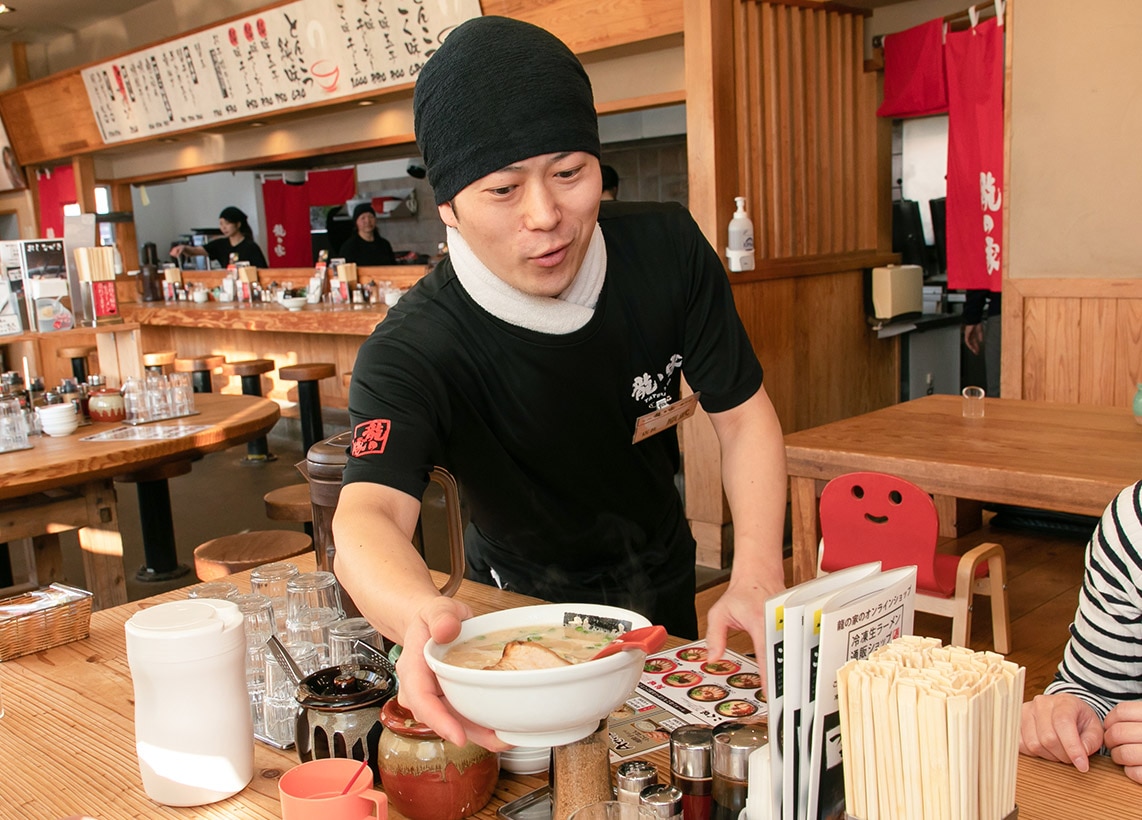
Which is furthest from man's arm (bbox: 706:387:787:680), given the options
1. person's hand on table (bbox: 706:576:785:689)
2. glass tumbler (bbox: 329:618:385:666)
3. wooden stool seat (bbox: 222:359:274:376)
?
wooden stool seat (bbox: 222:359:274:376)

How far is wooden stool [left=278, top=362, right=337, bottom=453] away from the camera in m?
7.01

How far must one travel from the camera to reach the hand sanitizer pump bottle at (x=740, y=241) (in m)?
4.60

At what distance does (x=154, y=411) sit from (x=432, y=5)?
3.03 m

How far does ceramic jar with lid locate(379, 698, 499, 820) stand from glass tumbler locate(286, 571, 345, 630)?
1.34 ft

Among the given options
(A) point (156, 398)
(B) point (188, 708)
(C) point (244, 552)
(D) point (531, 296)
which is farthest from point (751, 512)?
(A) point (156, 398)

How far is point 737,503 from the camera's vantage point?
1.59 meters

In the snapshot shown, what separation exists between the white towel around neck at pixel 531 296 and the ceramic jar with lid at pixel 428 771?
0.66 m

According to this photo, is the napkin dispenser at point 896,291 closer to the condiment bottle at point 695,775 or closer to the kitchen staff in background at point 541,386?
the kitchen staff in background at point 541,386

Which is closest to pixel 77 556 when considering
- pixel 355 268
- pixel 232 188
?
pixel 355 268

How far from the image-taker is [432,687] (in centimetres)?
99

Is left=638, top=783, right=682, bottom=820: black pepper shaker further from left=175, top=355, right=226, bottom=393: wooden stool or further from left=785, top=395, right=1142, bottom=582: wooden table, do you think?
left=175, top=355, right=226, bottom=393: wooden stool

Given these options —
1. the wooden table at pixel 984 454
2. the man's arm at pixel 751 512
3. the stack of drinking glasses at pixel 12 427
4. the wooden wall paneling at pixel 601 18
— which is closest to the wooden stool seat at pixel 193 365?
the wooden wall paneling at pixel 601 18

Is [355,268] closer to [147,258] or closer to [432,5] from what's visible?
[432,5]

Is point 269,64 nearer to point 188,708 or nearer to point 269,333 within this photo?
point 269,333
